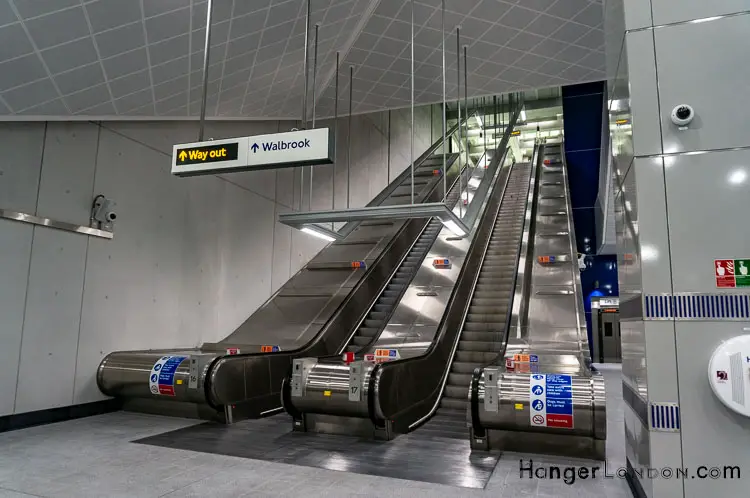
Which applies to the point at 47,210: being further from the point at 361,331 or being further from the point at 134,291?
the point at 361,331

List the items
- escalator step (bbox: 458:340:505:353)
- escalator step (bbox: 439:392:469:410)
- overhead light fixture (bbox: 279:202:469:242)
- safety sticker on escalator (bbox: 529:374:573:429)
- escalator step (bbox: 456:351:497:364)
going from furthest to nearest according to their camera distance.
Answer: escalator step (bbox: 458:340:505:353)
escalator step (bbox: 456:351:497:364)
escalator step (bbox: 439:392:469:410)
overhead light fixture (bbox: 279:202:469:242)
safety sticker on escalator (bbox: 529:374:573:429)

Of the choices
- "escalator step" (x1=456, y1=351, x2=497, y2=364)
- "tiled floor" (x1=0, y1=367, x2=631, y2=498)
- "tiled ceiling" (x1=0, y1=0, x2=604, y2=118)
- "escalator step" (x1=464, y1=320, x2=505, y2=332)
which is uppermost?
"tiled ceiling" (x1=0, y1=0, x2=604, y2=118)

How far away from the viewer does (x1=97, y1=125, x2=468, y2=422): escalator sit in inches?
265

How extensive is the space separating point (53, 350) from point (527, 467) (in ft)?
19.5

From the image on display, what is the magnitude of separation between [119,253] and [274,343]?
9.46 ft

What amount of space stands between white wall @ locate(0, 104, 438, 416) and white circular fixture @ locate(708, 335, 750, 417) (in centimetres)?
715

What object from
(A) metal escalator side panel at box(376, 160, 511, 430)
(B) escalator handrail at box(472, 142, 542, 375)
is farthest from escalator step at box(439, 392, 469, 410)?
(B) escalator handrail at box(472, 142, 542, 375)

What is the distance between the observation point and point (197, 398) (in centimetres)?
656

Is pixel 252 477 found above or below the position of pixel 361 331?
below

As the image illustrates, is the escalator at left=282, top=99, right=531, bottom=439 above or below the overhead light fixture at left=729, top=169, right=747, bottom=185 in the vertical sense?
below

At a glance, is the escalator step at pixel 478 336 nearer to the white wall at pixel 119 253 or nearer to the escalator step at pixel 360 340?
the escalator step at pixel 360 340

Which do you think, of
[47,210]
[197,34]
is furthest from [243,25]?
[47,210]

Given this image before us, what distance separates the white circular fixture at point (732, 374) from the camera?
10.7ft

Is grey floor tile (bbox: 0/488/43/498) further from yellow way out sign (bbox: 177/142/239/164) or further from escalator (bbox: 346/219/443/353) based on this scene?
escalator (bbox: 346/219/443/353)
